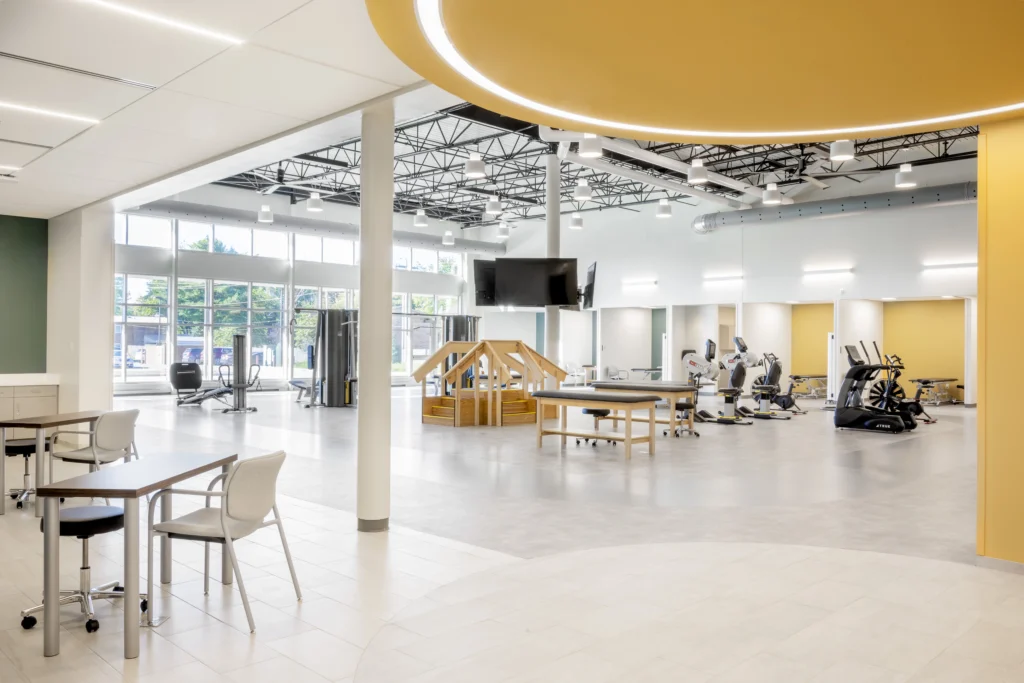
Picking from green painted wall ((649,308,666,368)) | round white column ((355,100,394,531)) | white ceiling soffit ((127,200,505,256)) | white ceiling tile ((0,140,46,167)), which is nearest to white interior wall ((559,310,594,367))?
green painted wall ((649,308,666,368))

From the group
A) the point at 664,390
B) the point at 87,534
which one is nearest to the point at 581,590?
the point at 87,534

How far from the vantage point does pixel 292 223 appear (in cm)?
1953

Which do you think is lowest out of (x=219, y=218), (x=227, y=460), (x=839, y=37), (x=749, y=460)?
(x=749, y=460)

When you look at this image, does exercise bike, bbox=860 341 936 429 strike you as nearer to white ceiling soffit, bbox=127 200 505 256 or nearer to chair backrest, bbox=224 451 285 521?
chair backrest, bbox=224 451 285 521

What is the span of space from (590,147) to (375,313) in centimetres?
586

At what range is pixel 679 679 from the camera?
9.05 feet

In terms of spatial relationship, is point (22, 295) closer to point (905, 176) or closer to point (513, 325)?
point (905, 176)

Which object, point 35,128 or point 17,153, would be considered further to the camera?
point 17,153

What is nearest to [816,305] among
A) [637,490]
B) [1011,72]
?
[637,490]

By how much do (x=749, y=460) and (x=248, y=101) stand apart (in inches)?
259

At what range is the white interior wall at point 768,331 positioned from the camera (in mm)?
19109

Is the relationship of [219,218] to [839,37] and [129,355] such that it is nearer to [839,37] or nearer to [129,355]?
[129,355]

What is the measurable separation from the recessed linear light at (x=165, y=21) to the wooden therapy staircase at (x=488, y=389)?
8.33m

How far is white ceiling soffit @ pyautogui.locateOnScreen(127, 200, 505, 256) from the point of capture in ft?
56.7
